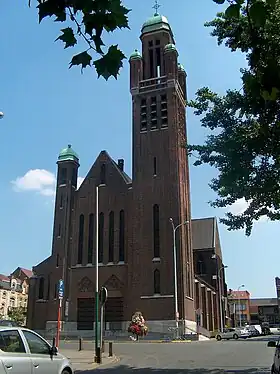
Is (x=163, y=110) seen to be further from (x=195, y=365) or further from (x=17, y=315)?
(x=17, y=315)

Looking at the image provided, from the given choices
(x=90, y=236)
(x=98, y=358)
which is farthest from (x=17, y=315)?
(x=98, y=358)

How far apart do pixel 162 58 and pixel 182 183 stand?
58.0 ft

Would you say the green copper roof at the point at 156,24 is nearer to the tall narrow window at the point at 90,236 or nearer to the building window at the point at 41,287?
the tall narrow window at the point at 90,236

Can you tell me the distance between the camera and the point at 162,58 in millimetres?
59531

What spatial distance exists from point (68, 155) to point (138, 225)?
15876 mm

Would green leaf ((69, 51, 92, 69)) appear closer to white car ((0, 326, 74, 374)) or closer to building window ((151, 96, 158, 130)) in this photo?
white car ((0, 326, 74, 374))

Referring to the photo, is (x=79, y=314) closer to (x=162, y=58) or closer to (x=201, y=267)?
(x=201, y=267)

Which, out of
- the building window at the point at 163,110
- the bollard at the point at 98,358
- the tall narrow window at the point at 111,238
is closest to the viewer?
the bollard at the point at 98,358

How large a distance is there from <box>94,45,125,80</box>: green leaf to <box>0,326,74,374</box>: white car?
18.2ft

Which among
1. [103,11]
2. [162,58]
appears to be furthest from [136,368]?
[162,58]

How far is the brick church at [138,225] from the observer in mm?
49219

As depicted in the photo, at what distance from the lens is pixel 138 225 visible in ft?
169

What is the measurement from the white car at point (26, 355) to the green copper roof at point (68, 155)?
170ft

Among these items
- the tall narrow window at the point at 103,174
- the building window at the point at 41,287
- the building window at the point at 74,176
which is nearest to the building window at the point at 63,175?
the building window at the point at 74,176
